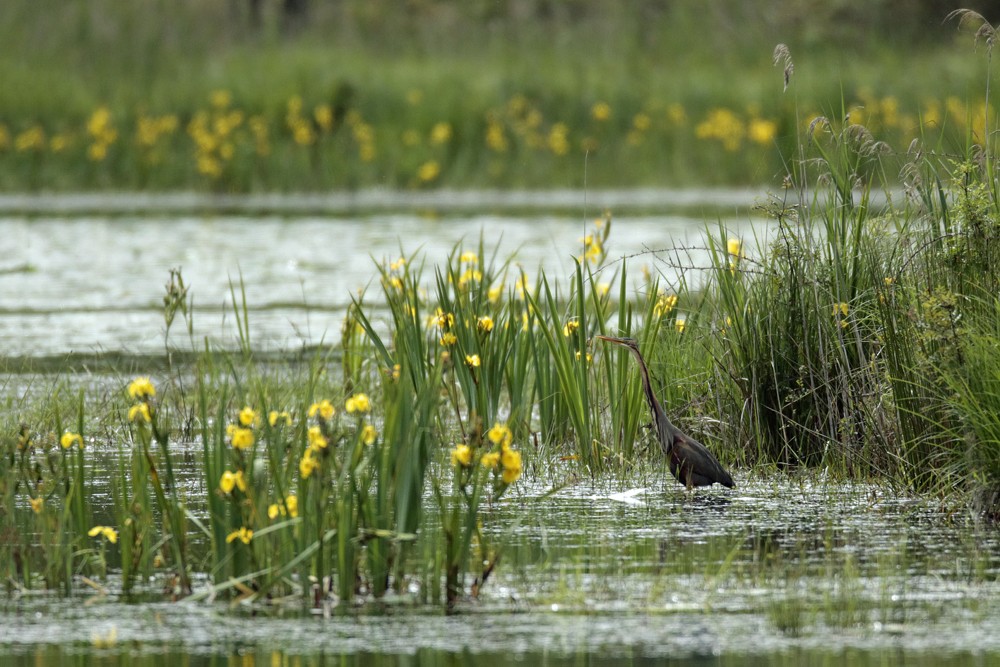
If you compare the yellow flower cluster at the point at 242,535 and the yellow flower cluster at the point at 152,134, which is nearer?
the yellow flower cluster at the point at 242,535

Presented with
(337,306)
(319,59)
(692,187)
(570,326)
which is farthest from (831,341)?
(319,59)

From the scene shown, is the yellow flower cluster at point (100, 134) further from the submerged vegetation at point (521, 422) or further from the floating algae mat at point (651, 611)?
the floating algae mat at point (651, 611)

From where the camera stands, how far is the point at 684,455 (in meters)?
5.66

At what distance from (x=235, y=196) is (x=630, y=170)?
193 inches

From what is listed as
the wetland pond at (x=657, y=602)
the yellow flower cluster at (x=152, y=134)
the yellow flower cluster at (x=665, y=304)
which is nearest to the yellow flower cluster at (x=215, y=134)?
the yellow flower cluster at (x=152, y=134)

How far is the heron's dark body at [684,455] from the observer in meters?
5.64

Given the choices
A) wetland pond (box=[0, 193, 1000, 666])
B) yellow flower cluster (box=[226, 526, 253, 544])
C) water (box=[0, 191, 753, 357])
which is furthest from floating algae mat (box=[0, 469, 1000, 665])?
water (box=[0, 191, 753, 357])

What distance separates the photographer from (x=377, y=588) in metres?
4.35

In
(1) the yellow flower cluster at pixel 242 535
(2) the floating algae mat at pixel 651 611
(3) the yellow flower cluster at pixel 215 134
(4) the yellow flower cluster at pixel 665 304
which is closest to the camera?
(2) the floating algae mat at pixel 651 611

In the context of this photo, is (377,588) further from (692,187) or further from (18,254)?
(692,187)

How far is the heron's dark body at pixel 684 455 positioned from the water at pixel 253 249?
248 centimetres

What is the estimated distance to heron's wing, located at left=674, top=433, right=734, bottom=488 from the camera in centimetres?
564

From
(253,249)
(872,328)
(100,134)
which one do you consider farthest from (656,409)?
(100,134)

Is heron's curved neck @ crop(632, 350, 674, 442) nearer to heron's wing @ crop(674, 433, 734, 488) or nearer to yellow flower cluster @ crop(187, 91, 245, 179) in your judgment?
heron's wing @ crop(674, 433, 734, 488)
